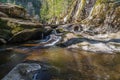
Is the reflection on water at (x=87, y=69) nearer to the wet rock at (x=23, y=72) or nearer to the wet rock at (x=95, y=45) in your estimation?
the wet rock at (x=23, y=72)

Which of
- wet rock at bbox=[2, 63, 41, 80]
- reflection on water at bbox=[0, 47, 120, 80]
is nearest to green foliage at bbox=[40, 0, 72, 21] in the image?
reflection on water at bbox=[0, 47, 120, 80]

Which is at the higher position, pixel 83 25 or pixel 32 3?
pixel 32 3

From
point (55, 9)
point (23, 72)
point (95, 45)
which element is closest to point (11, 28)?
point (95, 45)

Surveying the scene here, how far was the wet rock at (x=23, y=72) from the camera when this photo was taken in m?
13.5

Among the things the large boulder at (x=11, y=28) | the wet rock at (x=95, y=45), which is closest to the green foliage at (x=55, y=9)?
the large boulder at (x=11, y=28)

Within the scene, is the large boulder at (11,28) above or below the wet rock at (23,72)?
above

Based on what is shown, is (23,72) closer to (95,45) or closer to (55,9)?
(95,45)

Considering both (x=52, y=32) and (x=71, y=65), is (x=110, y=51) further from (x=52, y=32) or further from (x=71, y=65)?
(x=52, y=32)

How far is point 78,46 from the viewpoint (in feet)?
88.8

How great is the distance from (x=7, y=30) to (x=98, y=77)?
1704 centimetres

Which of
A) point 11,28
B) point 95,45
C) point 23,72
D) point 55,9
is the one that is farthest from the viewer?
point 55,9

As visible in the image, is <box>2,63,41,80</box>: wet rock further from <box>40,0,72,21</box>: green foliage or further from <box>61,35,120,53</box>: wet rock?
<box>40,0,72,21</box>: green foliage

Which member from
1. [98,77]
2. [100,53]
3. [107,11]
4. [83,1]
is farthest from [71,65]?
[83,1]

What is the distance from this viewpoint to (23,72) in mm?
14469
